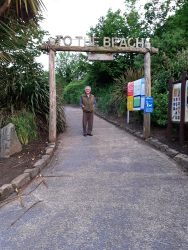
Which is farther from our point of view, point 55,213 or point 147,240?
point 55,213

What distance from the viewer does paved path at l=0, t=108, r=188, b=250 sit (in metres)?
3.81

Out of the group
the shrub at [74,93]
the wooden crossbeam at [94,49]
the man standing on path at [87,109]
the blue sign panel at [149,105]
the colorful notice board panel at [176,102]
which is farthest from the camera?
the shrub at [74,93]

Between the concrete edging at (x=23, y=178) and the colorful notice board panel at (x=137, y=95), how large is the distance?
4.63 metres

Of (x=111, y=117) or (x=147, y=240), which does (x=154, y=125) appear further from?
(x=147, y=240)

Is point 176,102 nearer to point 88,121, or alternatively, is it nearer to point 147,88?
point 147,88

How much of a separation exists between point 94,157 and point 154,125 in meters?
4.19

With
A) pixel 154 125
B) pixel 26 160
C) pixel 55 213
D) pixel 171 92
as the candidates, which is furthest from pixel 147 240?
pixel 154 125

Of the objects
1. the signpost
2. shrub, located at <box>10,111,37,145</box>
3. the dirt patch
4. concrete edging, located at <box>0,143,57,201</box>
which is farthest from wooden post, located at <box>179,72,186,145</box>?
shrub, located at <box>10,111,37,145</box>

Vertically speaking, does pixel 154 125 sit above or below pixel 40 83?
below

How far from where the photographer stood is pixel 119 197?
5.28 m

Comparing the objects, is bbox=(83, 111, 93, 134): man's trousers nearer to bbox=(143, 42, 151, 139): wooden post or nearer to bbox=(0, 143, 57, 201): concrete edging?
bbox=(143, 42, 151, 139): wooden post

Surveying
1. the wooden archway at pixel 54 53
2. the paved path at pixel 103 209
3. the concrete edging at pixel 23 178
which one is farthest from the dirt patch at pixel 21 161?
the wooden archway at pixel 54 53

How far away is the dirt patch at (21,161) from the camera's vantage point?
6503 mm

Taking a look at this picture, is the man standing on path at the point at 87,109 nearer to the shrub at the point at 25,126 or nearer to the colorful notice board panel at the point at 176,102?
the shrub at the point at 25,126
